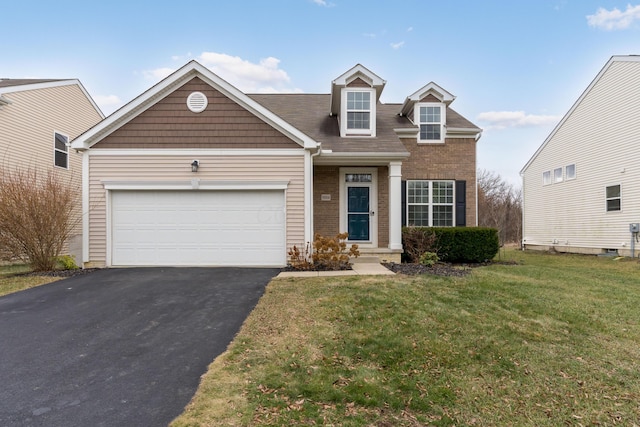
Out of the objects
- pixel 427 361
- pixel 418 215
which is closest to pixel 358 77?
pixel 418 215

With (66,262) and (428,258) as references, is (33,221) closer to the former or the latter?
(66,262)

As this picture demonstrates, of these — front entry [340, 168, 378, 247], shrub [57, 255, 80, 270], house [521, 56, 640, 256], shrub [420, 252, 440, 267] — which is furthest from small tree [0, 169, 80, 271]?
house [521, 56, 640, 256]

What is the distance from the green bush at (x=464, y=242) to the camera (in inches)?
423

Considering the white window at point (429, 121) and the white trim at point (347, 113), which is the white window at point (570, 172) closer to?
the white window at point (429, 121)

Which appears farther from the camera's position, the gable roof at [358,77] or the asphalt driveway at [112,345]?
the gable roof at [358,77]

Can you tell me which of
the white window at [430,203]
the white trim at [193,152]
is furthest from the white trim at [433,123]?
the white trim at [193,152]

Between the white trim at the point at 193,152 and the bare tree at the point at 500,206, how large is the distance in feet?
72.0

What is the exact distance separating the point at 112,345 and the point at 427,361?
12.8ft

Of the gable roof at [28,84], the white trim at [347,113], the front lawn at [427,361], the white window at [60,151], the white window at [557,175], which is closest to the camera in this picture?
the front lawn at [427,361]

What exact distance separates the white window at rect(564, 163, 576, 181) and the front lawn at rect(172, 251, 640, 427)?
1138cm

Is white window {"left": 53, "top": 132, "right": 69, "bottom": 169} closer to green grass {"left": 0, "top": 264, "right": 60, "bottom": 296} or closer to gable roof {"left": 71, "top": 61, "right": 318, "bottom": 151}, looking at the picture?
gable roof {"left": 71, "top": 61, "right": 318, "bottom": 151}

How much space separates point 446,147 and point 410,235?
3.92m

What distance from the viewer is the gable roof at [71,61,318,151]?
356 inches

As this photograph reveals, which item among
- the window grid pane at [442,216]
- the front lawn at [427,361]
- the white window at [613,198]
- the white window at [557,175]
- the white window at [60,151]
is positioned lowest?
the front lawn at [427,361]
